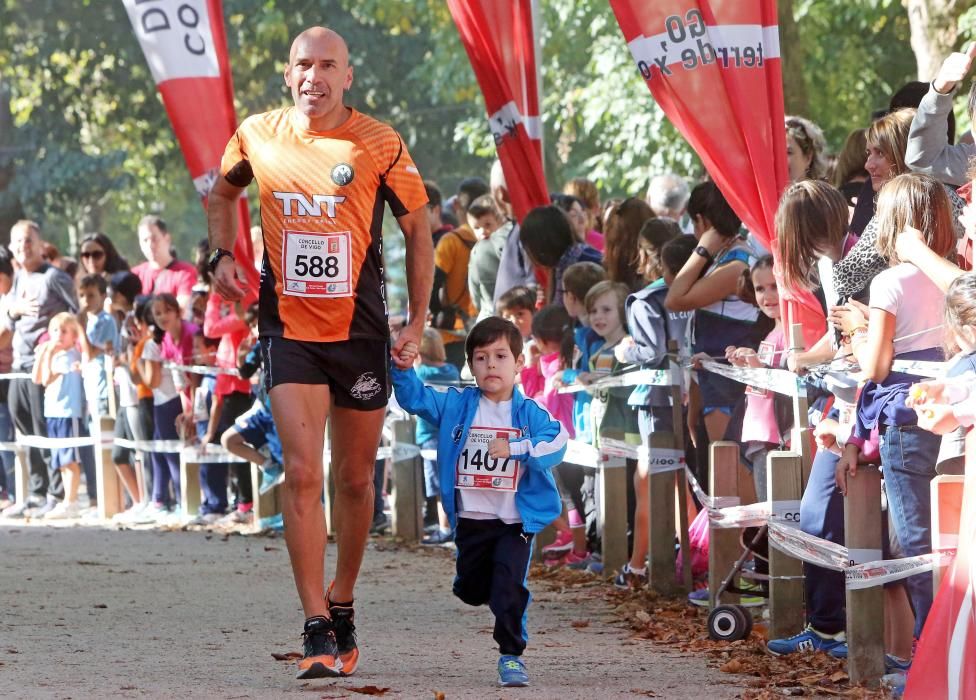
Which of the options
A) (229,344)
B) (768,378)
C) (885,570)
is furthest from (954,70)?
(229,344)

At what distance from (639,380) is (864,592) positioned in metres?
3.23

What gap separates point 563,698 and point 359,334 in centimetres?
153

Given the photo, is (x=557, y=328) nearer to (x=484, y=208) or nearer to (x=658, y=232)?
(x=658, y=232)

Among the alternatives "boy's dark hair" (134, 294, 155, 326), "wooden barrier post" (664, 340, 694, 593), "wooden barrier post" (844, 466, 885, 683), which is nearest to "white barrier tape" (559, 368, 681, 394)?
"wooden barrier post" (664, 340, 694, 593)

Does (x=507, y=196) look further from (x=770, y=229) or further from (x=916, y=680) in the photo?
(x=916, y=680)

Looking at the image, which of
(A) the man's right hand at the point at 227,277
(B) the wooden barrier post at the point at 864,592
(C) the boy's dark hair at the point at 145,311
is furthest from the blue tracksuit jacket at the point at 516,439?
(C) the boy's dark hair at the point at 145,311

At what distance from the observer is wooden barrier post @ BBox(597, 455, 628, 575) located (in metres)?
10.3

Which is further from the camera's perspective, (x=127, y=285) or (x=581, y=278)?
(x=127, y=285)

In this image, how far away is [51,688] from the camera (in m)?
6.89

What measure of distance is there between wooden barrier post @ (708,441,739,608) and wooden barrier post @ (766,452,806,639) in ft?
2.37

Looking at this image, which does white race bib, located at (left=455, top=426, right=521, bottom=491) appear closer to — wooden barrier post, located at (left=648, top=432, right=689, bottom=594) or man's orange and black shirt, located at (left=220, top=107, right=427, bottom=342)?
man's orange and black shirt, located at (left=220, top=107, right=427, bottom=342)

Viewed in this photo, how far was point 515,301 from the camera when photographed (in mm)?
11938

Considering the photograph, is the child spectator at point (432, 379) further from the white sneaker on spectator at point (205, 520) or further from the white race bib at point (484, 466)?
the white race bib at point (484, 466)

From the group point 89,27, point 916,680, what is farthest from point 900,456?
point 89,27
